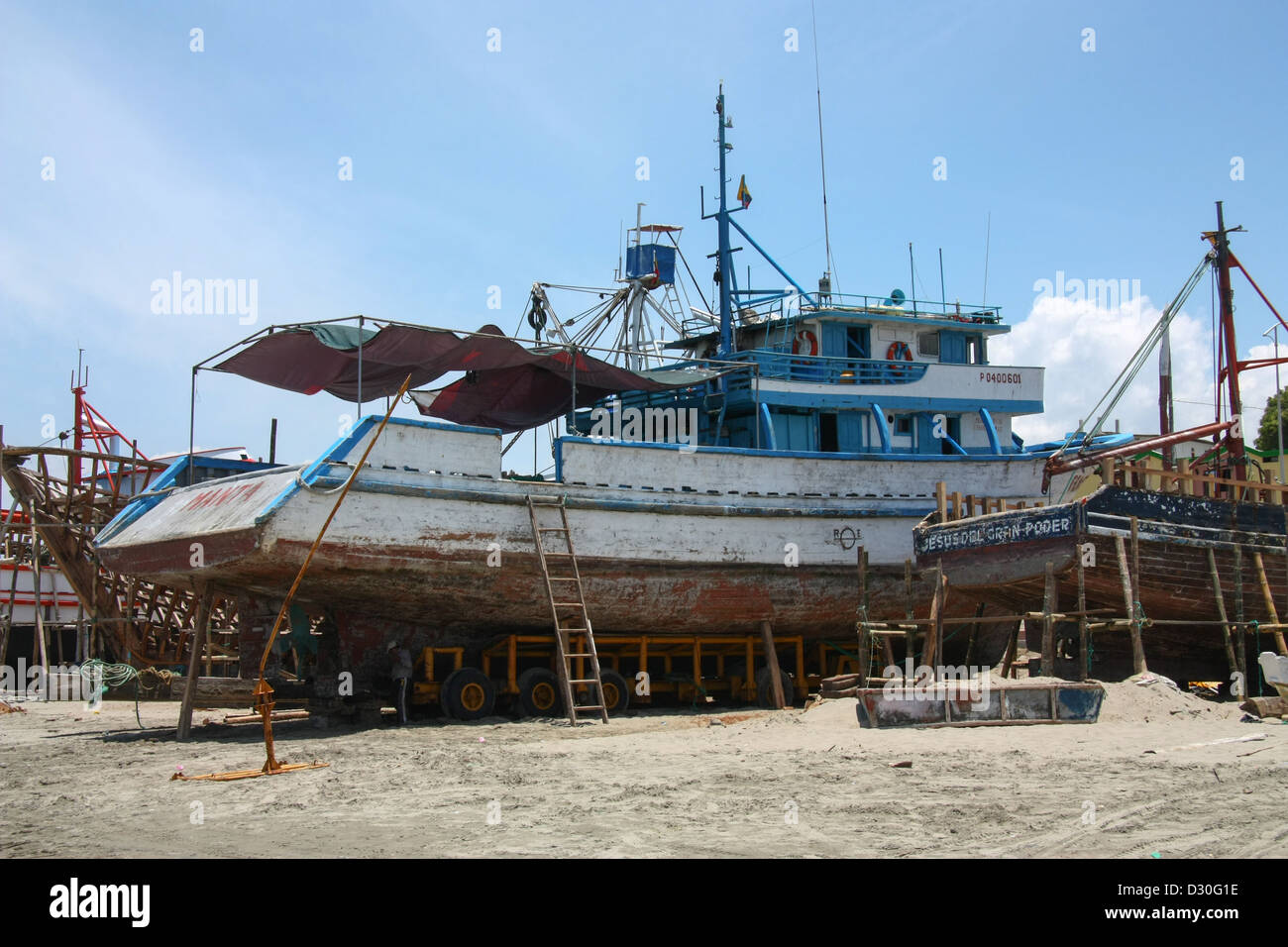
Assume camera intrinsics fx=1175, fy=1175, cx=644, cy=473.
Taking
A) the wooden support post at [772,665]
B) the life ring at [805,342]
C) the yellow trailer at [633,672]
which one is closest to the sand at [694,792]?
the yellow trailer at [633,672]

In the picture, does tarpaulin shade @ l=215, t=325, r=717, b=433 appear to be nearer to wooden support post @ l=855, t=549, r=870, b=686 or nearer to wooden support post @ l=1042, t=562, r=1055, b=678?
wooden support post @ l=855, t=549, r=870, b=686

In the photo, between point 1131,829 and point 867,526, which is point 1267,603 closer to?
point 867,526

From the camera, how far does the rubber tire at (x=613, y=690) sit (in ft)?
53.7

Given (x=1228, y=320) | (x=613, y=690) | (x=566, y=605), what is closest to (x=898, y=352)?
(x=1228, y=320)

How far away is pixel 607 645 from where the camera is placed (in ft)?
57.1

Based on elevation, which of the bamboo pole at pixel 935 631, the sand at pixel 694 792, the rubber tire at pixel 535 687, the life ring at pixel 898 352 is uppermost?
the life ring at pixel 898 352

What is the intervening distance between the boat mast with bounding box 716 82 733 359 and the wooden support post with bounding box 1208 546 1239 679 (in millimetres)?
8235

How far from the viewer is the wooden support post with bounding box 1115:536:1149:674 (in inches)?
547

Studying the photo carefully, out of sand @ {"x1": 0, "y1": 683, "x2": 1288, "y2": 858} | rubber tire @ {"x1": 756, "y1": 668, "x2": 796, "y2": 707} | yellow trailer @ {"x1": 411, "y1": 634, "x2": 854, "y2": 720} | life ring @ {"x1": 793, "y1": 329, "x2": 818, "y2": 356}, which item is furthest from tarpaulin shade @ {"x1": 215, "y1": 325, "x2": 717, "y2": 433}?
sand @ {"x1": 0, "y1": 683, "x2": 1288, "y2": 858}
